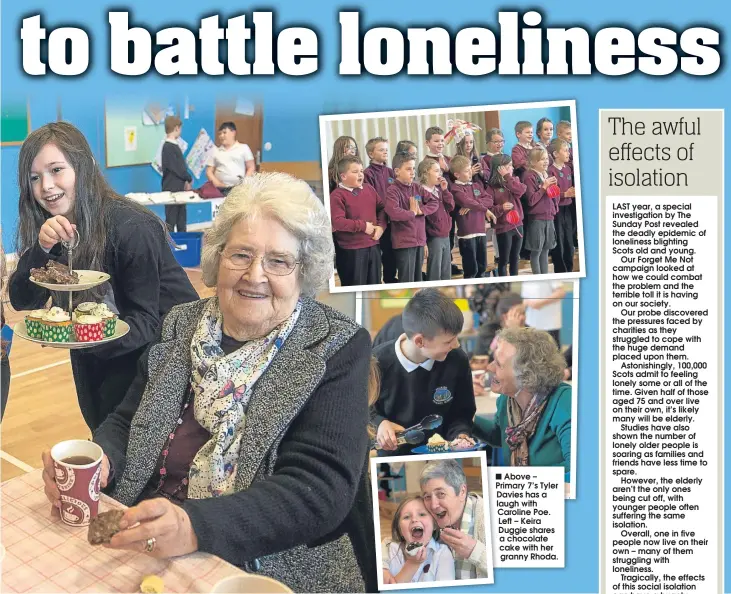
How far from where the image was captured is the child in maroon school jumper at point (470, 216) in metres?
1.99

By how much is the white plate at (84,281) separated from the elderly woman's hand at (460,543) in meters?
1.16

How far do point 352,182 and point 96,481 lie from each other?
988mm

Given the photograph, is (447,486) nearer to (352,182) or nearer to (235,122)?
(352,182)

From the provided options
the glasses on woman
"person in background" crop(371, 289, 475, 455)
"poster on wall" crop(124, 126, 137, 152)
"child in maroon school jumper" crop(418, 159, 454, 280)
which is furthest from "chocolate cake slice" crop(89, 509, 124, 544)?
"poster on wall" crop(124, 126, 137, 152)

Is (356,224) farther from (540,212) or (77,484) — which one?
(77,484)

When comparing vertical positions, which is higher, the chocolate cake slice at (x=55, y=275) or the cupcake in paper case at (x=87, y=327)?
the chocolate cake slice at (x=55, y=275)

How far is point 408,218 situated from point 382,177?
13 cm

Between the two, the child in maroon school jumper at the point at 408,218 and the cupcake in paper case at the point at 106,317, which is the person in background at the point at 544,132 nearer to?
the child in maroon school jumper at the point at 408,218

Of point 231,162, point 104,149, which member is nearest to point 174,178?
point 231,162

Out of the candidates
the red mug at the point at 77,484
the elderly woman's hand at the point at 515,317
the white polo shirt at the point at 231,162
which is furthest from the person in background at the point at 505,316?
the red mug at the point at 77,484

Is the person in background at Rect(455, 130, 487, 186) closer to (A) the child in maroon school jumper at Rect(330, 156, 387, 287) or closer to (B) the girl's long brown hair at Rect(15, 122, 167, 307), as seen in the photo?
(A) the child in maroon school jumper at Rect(330, 156, 387, 287)

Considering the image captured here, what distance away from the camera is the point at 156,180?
9.85ft

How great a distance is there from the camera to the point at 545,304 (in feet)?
6.48

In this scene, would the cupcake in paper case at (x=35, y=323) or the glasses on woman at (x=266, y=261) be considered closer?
the glasses on woman at (x=266, y=261)
